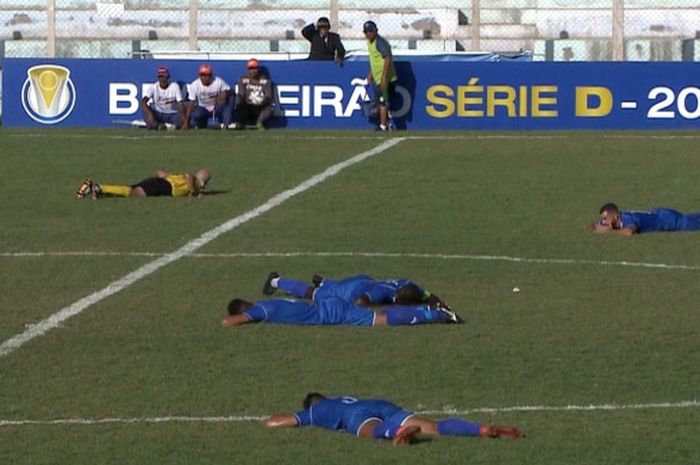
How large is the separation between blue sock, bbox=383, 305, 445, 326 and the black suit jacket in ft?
54.9

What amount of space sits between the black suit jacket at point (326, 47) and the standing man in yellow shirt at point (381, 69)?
1.05 metres

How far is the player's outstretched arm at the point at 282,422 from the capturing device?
8828 millimetres

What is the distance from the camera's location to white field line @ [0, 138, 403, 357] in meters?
11.7

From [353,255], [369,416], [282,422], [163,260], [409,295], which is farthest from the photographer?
[353,255]

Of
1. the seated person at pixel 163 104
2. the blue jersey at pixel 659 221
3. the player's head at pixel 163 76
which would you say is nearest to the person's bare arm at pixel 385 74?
the seated person at pixel 163 104

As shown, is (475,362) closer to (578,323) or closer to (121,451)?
(578,323)

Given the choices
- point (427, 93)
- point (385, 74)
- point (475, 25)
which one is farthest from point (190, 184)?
point (475, 25)

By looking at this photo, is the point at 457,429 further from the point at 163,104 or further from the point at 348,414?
the point at 163,104

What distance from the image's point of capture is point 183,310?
12648 millimetres

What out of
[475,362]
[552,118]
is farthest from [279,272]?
[552,118]

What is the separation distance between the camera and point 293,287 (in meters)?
13.0

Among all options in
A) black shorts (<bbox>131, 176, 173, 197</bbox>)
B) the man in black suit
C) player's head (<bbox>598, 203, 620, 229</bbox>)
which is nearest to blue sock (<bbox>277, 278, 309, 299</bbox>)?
player's head (<bbox>598, 203, 620, 229</bbox>)

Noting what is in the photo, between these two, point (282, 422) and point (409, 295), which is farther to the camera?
point (409, 295)

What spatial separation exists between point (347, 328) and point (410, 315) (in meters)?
0.42
